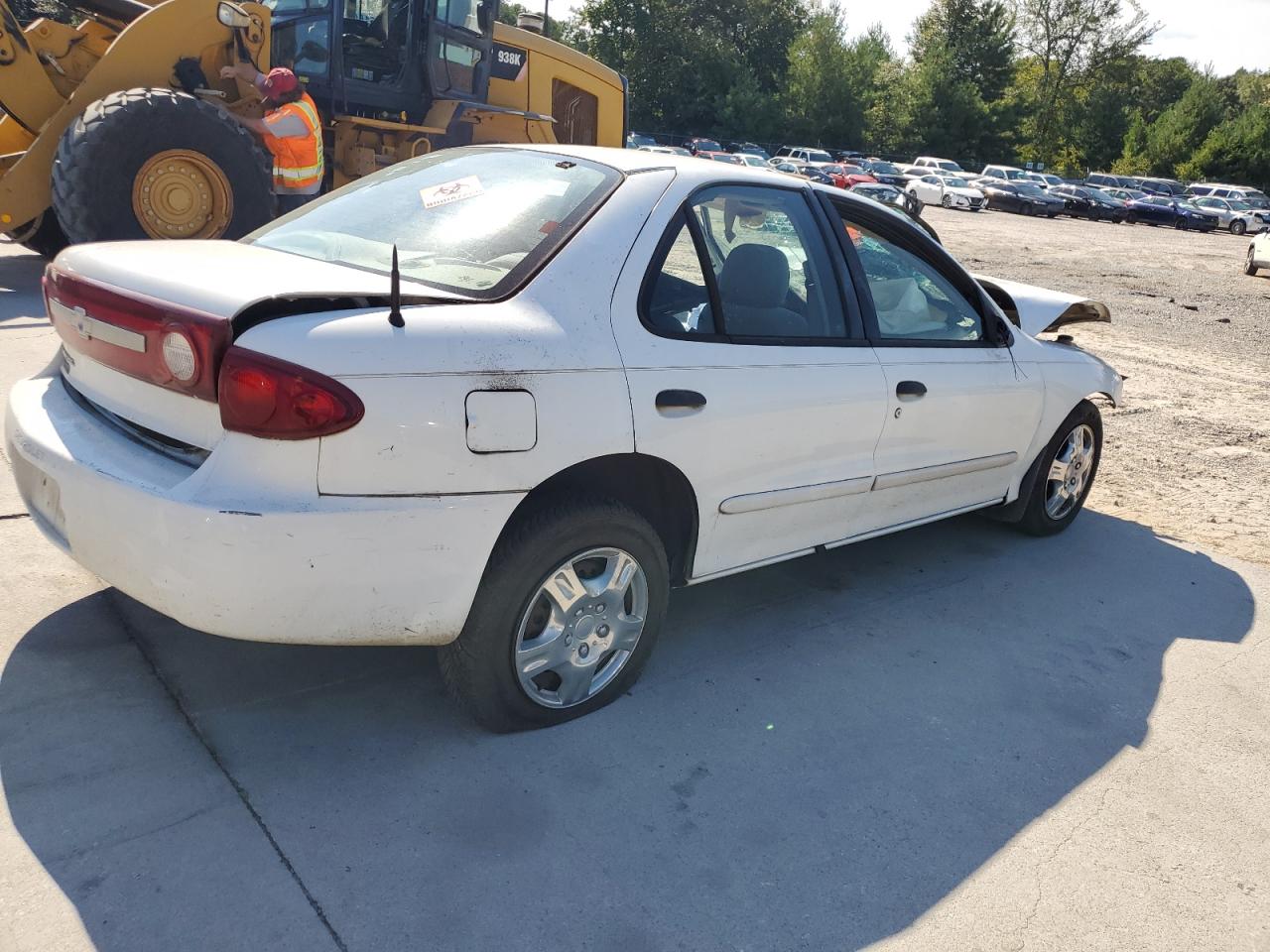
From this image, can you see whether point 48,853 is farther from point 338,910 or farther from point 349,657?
point 349,657

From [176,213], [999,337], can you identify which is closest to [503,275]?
[999,337]

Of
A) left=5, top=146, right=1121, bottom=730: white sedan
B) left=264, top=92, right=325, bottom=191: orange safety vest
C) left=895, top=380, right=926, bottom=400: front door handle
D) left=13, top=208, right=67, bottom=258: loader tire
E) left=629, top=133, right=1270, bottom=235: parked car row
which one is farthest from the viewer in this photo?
left=629, top=133, right=1270, bottom=235: parked car row

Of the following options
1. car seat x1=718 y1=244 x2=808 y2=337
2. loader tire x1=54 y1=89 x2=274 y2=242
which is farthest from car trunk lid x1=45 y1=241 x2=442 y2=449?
loader tire x1=54 y1=89 x2=274 y2=242

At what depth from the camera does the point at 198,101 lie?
7.99 m

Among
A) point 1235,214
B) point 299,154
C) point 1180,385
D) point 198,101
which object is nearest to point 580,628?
point 198,101

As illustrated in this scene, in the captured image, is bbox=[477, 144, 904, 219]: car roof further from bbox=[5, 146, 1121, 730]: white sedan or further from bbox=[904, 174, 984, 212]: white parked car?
bbox=[904, 174, 984, 212]: white parked car

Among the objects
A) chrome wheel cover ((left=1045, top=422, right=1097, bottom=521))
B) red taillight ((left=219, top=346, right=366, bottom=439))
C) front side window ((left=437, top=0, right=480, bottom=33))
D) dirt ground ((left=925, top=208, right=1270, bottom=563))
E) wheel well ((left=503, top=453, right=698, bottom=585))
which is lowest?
dirt ground ((left=925, top=208, right=1270, bottom=563))

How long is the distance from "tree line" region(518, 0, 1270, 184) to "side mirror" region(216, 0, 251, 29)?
190 feet

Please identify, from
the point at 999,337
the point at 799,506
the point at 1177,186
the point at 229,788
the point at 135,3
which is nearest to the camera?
the point at 229,788

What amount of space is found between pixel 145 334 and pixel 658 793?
1.81 metres

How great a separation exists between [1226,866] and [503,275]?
8.32 ft

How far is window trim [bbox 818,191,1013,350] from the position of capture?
3840 mm

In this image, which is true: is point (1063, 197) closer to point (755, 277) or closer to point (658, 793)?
point (755, 277)

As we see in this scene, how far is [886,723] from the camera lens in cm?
338
